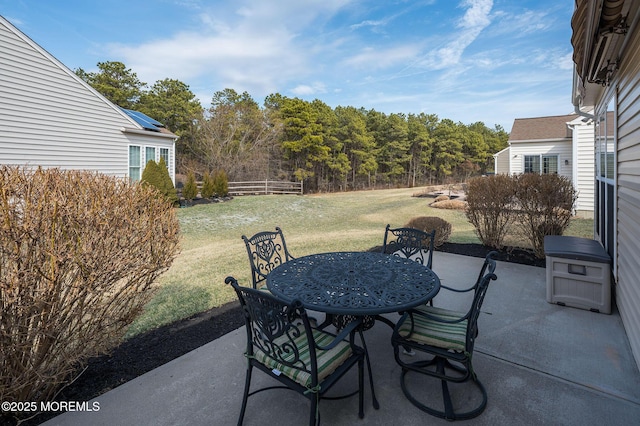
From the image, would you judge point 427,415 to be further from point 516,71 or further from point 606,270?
point 516,71

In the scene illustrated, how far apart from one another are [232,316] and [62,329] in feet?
5.32

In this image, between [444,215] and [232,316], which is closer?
[232,316]

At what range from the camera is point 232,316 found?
128 inches

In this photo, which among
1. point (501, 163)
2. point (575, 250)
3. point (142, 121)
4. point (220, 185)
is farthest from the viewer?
point (501, 163)

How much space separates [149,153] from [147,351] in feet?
36.9

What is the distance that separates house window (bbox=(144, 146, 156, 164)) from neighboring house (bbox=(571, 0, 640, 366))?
500 inches

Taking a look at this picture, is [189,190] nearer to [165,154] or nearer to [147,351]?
[165,154]

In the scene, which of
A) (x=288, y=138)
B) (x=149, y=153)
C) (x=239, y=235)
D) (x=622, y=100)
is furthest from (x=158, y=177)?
(x=288, y=138)

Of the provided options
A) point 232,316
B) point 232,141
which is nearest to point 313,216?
point 232,316

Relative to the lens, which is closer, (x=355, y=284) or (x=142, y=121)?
(x=355, y=284)

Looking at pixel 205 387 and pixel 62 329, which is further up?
pixel 62 329

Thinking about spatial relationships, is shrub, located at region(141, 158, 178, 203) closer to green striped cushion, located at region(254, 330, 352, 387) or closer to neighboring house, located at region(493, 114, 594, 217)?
green striped cushion, located at region(254, 330, 352, 387)

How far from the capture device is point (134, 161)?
444 inches

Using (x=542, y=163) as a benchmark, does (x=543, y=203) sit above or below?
below
